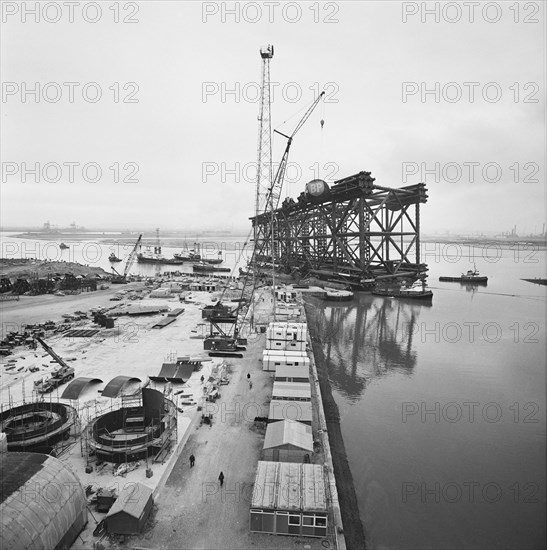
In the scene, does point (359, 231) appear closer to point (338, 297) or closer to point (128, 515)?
point (338, 297)

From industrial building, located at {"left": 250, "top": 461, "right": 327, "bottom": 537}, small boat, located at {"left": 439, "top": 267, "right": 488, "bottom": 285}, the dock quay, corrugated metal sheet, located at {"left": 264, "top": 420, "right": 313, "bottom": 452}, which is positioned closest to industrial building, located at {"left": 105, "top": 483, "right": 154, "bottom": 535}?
the dock quay

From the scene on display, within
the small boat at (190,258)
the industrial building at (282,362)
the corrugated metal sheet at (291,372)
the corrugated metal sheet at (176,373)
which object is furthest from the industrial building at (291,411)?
the small boat at (190,258)

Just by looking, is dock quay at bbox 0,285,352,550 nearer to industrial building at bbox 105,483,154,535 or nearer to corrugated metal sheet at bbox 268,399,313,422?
industrial building at bbox 105,483,154,535

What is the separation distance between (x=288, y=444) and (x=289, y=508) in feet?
10.3

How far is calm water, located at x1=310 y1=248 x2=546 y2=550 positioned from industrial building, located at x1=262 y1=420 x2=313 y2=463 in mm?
2222

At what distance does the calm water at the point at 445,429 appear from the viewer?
11102 mm

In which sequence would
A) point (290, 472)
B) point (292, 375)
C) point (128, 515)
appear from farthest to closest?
1. point (292, 375)
2. point (290, 472)
3. point (128, 515)

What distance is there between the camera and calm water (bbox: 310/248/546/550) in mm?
11102

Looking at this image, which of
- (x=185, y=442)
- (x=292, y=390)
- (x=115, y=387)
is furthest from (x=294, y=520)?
(x=115, y=387)

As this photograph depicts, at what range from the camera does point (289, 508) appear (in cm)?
947

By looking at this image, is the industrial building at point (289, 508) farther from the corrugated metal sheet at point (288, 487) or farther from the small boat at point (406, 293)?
the small boat at point (406, 293)

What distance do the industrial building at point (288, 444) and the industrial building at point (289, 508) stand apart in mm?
1984

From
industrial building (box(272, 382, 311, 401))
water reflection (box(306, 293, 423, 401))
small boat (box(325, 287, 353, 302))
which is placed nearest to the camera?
industrial building (box(272, 382, 311, 401))

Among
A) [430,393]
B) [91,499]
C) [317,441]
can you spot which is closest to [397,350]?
[430,393]
